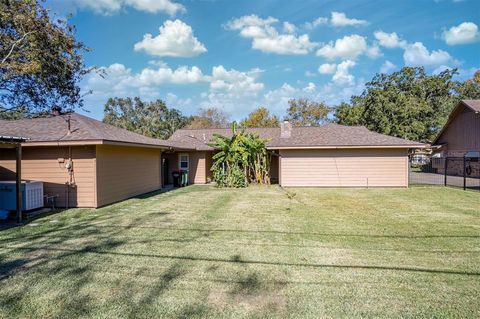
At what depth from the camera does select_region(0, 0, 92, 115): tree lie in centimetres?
1451

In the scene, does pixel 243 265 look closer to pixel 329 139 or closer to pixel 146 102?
pixel 329 139

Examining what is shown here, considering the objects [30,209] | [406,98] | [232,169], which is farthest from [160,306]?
[406,98]

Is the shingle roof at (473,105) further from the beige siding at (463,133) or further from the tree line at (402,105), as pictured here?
the tree line at (402,105)

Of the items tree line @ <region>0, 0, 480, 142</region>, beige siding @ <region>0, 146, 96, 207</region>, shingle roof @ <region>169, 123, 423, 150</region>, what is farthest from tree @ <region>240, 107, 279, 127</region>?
beige siding @ <region>0, 146, 96, 207</region>

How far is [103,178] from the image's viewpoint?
1027 centimetres

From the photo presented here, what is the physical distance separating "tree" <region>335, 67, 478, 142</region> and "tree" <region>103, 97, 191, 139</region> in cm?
2400

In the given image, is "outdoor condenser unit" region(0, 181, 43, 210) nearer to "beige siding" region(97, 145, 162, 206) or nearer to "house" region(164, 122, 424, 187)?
"beige siding" region(97, 145, 162, 206)

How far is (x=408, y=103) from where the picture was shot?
98.9 ft

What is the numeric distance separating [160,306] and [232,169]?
42.9 feet

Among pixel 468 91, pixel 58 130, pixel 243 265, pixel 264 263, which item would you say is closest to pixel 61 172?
pixel 58 130

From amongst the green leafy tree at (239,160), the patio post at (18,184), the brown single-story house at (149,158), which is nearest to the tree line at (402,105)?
the brown single-story house at (149,158)

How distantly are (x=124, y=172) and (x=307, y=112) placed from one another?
35.0 meters

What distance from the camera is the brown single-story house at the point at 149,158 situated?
10000 millimetres

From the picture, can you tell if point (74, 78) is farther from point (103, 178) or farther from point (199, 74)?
point (199, 74)
